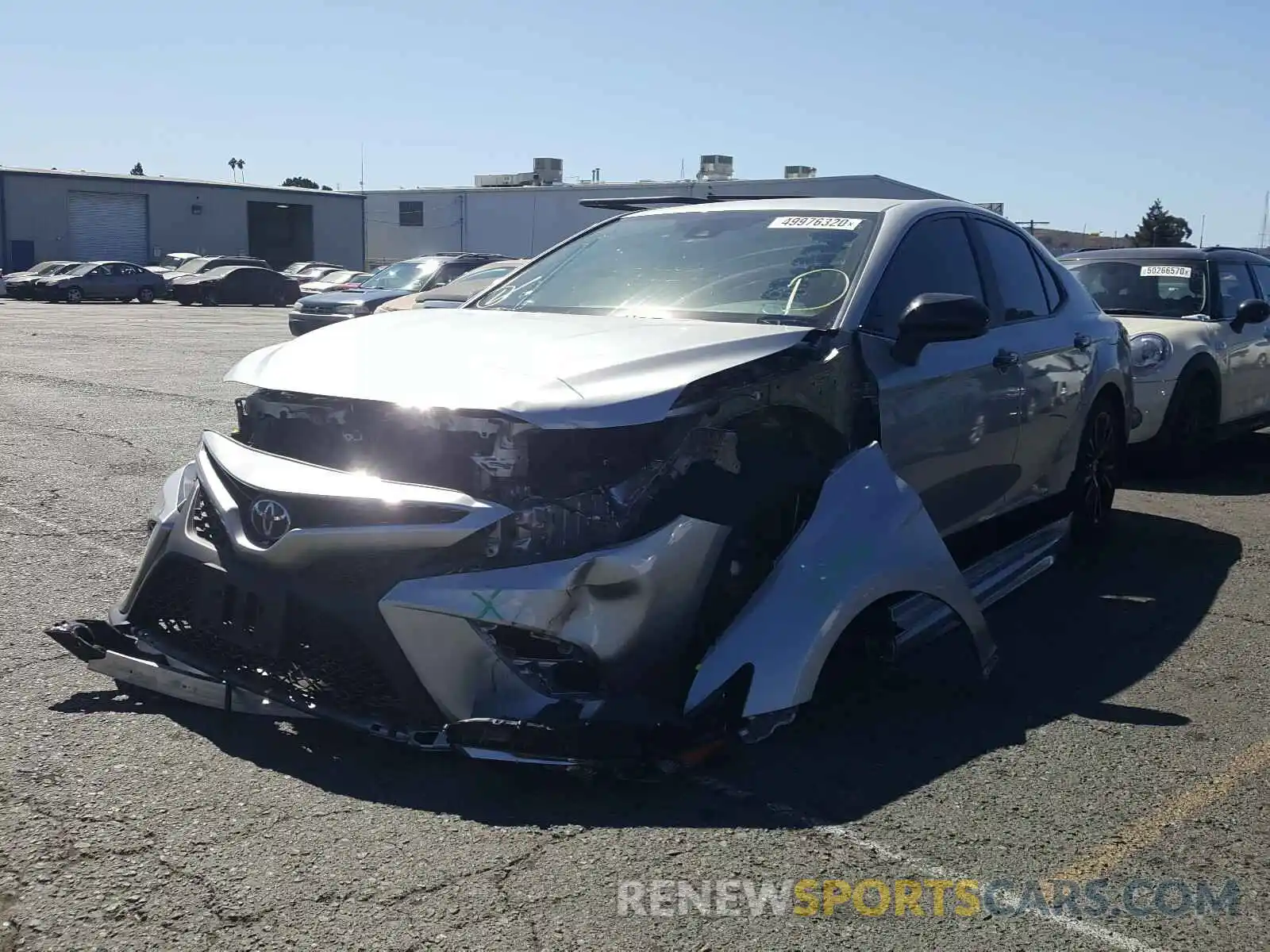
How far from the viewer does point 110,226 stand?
178ft

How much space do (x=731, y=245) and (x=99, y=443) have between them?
585 centimetres

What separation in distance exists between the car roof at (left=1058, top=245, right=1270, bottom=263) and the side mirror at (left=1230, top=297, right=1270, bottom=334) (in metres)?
0.51

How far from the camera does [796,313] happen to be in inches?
176

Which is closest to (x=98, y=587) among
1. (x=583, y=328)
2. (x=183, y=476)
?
(x=183, y=476)

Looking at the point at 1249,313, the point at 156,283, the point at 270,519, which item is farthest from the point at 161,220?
the point at 270,519

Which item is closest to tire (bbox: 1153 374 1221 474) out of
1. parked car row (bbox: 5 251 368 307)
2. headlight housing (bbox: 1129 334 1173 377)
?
headlight housing (bbox: 1129 334 1173 377)

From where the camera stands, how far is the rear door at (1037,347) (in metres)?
5.53

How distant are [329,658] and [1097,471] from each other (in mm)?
4575

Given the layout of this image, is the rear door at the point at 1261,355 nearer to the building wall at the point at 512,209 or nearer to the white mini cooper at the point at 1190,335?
the white mini cooper at the point at 1190,335

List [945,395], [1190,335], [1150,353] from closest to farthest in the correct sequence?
[945,395] < [1150,353] < [1190,335]

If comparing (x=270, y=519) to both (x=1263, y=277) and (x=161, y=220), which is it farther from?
(x=161, y=220)

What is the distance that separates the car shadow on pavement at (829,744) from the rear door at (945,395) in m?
0.64

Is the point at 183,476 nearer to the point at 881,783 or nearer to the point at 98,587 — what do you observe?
the point at 98,587

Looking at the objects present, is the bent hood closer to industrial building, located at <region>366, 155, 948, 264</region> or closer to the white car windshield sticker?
the white car windshield sticker
